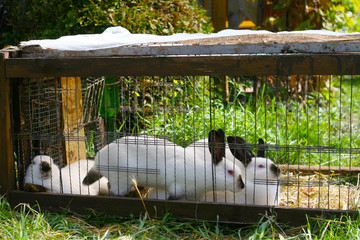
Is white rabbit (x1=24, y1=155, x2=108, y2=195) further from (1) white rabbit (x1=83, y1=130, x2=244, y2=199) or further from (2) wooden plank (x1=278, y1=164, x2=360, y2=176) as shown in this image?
(2) wooden plank (x1=278, y1=164, x2=360, y2=176)

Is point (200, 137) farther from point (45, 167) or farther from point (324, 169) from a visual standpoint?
point (45, 167)

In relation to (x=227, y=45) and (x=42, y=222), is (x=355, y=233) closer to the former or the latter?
(x=227, y=45)

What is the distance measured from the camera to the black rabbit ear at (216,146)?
10.4 feet

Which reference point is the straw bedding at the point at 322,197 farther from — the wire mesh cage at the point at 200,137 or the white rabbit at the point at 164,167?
the white rabbit at the point at 164,167

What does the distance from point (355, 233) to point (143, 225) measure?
125cm

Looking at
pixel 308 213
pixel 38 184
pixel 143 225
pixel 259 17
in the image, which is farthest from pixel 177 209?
pixel 259 17

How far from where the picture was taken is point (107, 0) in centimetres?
486

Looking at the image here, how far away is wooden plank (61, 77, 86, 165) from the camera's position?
4.02 metres

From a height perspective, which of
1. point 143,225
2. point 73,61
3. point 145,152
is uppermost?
point 73,61

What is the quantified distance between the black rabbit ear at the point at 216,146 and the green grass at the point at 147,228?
1.43 feet

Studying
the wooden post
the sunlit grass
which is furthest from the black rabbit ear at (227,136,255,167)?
the wooden post

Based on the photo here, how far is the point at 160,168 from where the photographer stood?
10.9ft

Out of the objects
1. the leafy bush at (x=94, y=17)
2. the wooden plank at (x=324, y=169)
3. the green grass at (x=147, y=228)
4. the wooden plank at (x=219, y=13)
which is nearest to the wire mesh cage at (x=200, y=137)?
the wooden plank at (x=324, y=169)

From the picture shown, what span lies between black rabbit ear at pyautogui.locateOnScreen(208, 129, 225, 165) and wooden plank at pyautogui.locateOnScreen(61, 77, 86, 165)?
4.15ft
